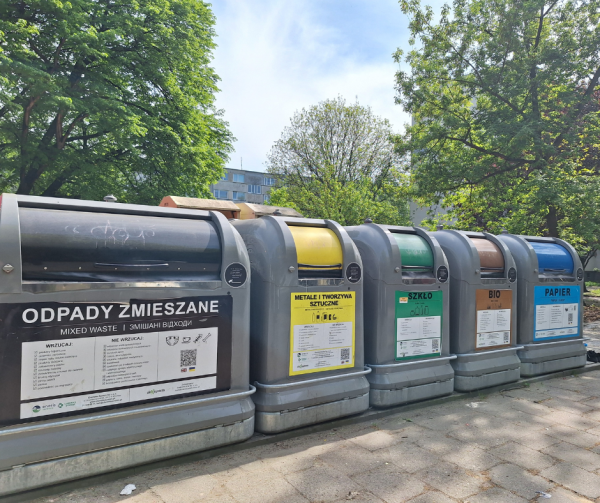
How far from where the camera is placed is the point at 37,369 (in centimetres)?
240

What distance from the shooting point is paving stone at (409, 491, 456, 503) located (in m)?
2.48

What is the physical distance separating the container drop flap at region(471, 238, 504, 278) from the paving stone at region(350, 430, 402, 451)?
2.17m

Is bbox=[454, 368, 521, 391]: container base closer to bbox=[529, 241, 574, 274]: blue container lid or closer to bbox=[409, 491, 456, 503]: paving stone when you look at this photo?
bbox=[529, 241, 574, 274]: blue container lid

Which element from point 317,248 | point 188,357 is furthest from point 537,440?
point 188,357

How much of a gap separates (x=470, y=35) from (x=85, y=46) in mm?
10164

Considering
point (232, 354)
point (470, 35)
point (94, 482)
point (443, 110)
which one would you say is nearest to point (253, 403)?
point (232, 354)

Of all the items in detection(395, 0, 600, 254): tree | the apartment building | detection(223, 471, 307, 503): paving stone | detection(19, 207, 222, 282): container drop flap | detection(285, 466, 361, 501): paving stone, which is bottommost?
detection(285, 466, 361, 501): paving stone

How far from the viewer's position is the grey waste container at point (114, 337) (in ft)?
7.70

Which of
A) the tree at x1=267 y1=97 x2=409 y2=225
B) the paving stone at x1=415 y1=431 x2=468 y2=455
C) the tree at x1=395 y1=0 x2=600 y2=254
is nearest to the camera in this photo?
the paving stone at x1=415 y1=431 x2=468 y2=455

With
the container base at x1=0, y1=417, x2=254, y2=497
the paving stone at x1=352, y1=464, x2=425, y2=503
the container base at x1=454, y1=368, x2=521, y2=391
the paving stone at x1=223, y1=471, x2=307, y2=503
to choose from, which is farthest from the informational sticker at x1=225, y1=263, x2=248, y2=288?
the container base at x1=454, y1=368, x2=521, y2=391

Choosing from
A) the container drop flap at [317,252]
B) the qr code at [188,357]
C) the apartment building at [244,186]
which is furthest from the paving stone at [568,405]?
the apartment building at [244,186]

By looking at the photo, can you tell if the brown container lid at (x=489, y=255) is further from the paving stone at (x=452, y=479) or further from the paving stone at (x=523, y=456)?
the paving stone at (x=452, y=479)

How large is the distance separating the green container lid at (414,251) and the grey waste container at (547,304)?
160cm

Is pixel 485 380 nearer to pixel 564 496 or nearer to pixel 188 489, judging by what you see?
pixel 564 496
